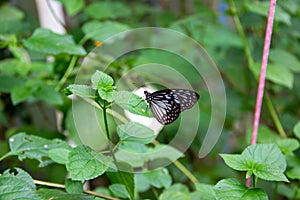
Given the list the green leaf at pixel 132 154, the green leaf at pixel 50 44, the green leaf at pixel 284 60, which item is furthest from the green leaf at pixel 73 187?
the green leaf at pixel 284 60

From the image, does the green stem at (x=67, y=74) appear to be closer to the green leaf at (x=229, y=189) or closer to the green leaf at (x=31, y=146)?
the green leaf at (x=31, y=146)

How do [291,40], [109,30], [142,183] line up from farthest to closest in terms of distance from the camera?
[291,40] → [109,30] → [142,183]

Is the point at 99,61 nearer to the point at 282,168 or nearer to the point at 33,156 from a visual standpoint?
the point at 33,156

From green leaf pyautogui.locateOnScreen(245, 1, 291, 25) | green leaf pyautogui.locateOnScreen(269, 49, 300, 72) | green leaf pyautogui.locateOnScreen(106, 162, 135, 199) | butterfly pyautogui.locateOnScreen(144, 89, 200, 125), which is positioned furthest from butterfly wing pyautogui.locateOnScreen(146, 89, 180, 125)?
green leaf pyautogui.locateOnScreen(269, 49, 300, 72)

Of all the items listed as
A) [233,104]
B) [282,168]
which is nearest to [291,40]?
[233,104]

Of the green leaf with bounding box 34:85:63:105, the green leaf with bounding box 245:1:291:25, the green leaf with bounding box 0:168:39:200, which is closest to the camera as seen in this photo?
the green leaf with bounding box 0:168:39:200

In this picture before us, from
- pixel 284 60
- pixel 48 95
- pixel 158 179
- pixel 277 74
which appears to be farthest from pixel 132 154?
pixel 284 60

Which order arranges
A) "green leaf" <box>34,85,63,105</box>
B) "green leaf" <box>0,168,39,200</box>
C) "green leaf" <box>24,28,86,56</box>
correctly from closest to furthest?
"green leaf" <box>0,168,39,200</box> → "green leaf" <box>24,28,86,56</box> → "green leaf" <box>34,85,63,105</box>

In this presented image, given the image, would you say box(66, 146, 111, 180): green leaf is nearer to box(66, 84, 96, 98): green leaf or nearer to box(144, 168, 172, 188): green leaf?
box(66, 84, 96, 98): green leaf
